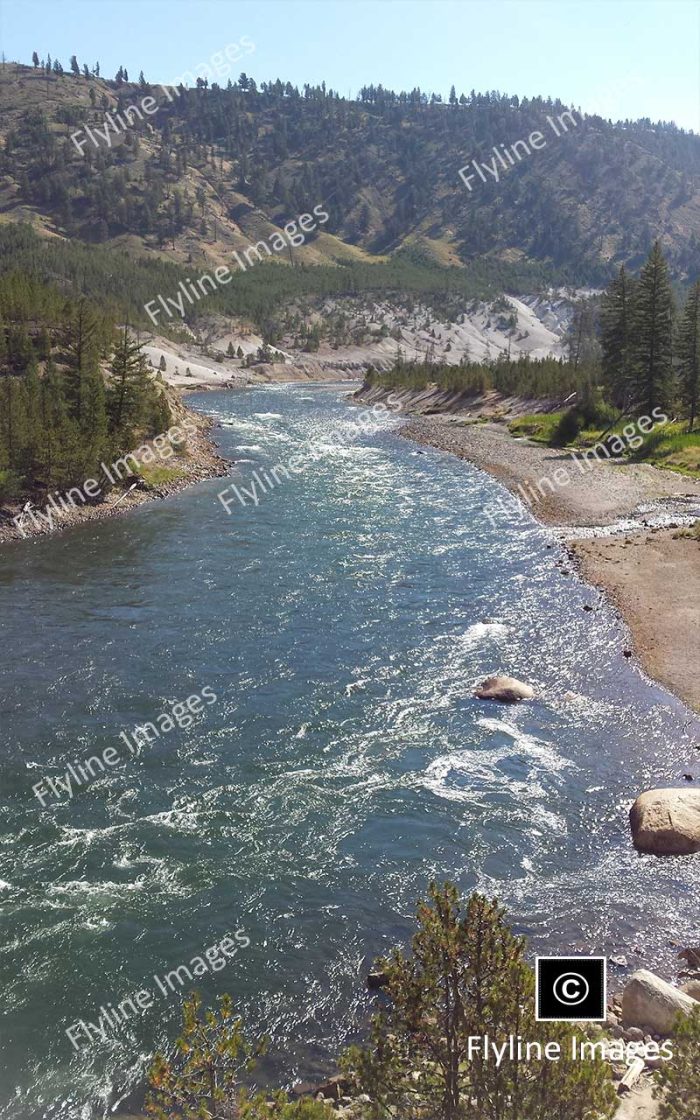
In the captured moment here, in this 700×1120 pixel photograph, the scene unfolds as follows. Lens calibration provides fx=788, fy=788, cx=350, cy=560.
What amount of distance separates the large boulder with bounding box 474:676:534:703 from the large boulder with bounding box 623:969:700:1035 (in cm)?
1315

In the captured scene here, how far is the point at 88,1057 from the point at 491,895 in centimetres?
898

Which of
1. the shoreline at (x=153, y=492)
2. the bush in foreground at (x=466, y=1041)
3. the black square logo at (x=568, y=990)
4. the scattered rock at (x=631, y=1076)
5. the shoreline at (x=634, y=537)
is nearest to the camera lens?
the bush in foreground at (x=466, y=1041)

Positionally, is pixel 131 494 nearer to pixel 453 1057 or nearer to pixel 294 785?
pixel 294 785

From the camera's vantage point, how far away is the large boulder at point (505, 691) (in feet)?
90.1

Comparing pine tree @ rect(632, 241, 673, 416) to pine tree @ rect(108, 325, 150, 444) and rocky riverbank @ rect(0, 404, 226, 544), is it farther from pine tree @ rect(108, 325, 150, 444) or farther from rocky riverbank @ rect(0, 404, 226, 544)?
pine tree @ rect(108, 325, 150, 444)

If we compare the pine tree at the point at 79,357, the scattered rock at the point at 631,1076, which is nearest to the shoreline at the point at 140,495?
the pine tree at the point at 79,357

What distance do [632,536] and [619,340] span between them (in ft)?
158

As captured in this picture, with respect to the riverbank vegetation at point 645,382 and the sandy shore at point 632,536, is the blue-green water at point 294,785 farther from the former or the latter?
the riverbank vegetation at point 645,382

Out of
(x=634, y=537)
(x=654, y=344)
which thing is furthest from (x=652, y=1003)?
(x=654, y=344)

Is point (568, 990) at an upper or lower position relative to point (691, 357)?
upper

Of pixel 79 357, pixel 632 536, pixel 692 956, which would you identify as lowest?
pixel 632 536

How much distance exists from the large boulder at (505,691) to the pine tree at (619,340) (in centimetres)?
6582

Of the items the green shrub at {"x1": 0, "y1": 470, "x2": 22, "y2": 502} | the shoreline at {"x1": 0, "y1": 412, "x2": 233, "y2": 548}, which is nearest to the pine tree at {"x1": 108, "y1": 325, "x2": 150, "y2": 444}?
the shoreline at {"x1": 0, "y1": 412, "x2": 233, "y2": 548}

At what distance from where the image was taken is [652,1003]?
1405 centimetres
